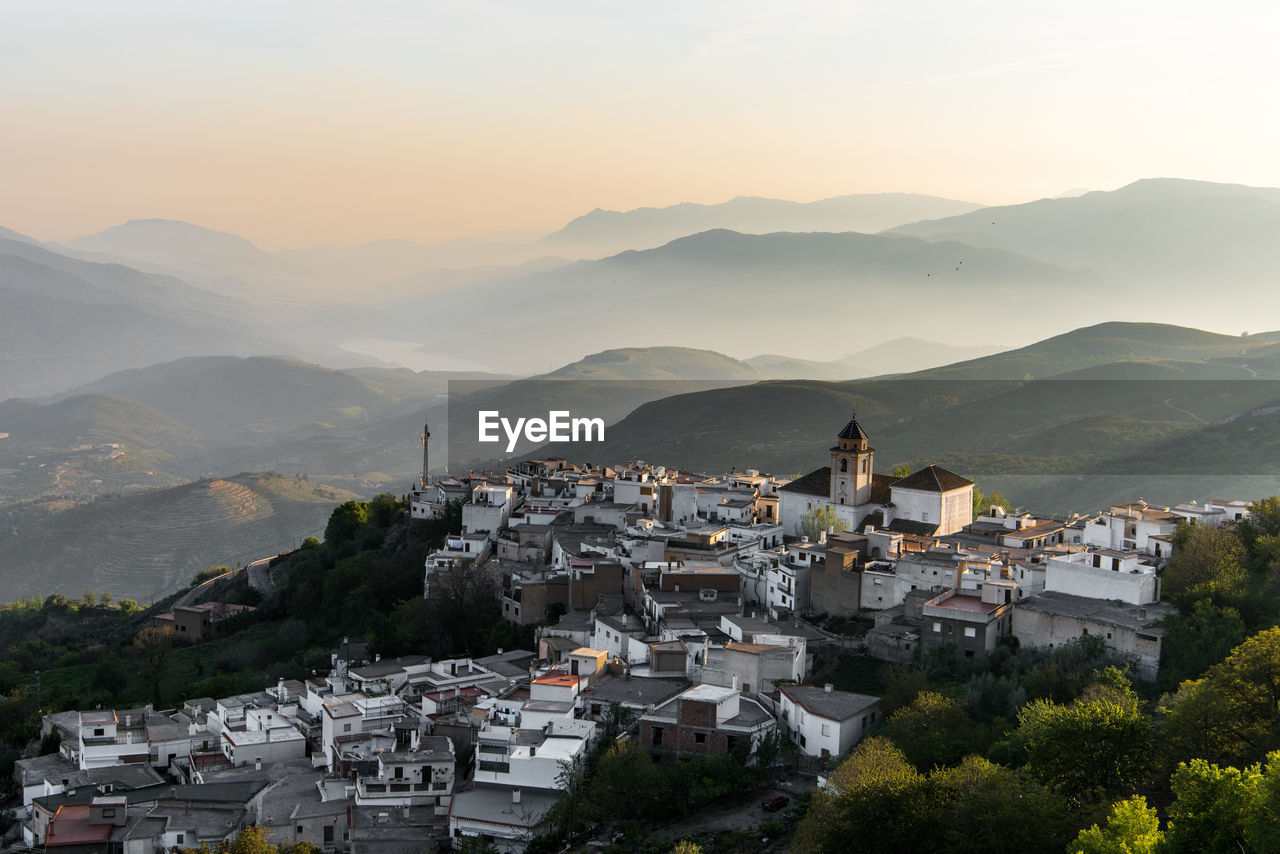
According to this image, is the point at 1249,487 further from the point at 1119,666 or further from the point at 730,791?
the point at 730,791

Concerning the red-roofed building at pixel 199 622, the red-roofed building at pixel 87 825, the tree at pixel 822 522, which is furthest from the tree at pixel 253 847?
the red-roofed building at pixel 199 622

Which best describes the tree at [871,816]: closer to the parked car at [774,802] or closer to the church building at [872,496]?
the parked car at [774,802]

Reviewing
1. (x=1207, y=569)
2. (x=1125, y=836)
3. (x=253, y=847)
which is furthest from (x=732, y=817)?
(x=1207, y=569)

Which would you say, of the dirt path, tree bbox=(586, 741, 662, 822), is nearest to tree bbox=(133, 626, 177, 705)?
tree bbox=(586, 741, 662, 822)

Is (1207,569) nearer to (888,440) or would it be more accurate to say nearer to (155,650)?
(155,650)

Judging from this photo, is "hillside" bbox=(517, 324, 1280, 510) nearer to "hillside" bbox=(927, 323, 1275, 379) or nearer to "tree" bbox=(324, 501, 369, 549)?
"hillside" bbox=(927, 323, 1275, 379)

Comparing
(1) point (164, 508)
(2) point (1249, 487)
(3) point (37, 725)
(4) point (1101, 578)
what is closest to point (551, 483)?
(3) point (37, 725)
